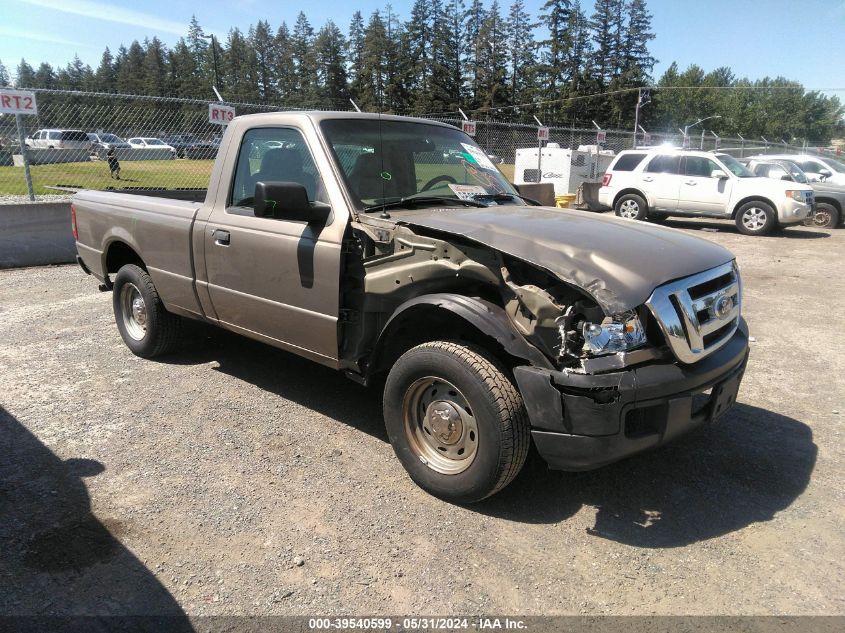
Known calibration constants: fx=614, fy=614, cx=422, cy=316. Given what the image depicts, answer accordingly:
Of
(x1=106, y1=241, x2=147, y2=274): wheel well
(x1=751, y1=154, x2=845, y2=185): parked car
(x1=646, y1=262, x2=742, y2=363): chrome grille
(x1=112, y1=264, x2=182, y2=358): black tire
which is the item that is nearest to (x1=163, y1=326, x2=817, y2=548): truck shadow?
(x1=646, y1=262, x2=742, y2=363): chrome grille

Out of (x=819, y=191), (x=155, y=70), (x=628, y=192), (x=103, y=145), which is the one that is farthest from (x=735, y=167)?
(x=155, y=70)

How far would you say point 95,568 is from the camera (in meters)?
2.74

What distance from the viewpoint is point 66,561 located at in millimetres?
2775

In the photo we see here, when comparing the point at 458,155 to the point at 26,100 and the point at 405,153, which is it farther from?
the point at 26,100

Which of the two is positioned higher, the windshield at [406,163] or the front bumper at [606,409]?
the windshield at [406,163]

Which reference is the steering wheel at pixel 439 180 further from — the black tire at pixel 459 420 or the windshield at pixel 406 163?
the black tire at pixel 459 420

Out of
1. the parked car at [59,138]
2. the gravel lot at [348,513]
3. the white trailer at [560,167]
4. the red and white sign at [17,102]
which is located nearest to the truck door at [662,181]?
the white trailer at [560,167]

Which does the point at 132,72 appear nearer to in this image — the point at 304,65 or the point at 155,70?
the point at 155,70

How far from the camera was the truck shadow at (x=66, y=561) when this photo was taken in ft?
8.11

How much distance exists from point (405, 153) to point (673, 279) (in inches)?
80.7

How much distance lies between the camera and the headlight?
9.00 feet

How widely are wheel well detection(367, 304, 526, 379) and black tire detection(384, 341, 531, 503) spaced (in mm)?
156

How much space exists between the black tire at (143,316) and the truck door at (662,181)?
42.1ft

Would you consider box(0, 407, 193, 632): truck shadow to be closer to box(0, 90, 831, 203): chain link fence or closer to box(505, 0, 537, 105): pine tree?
box(0, 90, 831, 203): chain link fence
